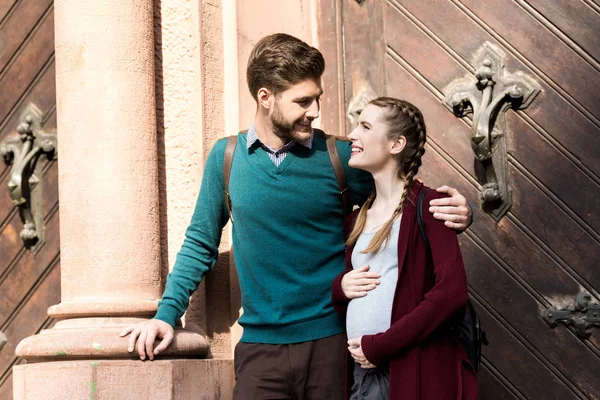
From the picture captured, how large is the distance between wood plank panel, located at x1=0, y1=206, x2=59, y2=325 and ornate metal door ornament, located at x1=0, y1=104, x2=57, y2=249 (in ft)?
0.15

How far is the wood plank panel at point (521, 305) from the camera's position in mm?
4113

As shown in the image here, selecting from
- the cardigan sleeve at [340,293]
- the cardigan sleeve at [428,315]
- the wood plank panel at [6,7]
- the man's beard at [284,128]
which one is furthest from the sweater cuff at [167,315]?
the wood plank panel at [6,7]

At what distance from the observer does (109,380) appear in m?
3.73

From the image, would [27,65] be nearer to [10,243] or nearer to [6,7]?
[6,7]

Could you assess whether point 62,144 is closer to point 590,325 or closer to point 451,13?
point 451,13

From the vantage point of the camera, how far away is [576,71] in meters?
4.20

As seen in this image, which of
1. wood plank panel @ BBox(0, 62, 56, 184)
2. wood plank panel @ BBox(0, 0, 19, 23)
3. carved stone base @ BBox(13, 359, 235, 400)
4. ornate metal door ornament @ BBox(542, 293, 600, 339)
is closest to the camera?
carved stone base @ BBox(13, 359, 235, 400)

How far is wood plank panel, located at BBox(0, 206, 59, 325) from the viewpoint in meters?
5.00

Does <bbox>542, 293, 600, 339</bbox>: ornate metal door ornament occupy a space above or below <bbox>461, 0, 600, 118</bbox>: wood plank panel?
below

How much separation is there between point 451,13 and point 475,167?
0.64m

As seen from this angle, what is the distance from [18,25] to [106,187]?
1.48 meters

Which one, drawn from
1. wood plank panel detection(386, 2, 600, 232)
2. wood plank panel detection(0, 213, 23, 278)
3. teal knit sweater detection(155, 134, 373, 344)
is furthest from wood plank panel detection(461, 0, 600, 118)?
wood plank panel detection(0, 213, 23, 278)

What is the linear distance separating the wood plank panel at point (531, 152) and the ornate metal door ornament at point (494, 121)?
0.04 meters

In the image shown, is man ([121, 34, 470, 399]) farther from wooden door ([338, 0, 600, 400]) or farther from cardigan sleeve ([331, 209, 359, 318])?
wooden door ([338, 0, 600, 400])
